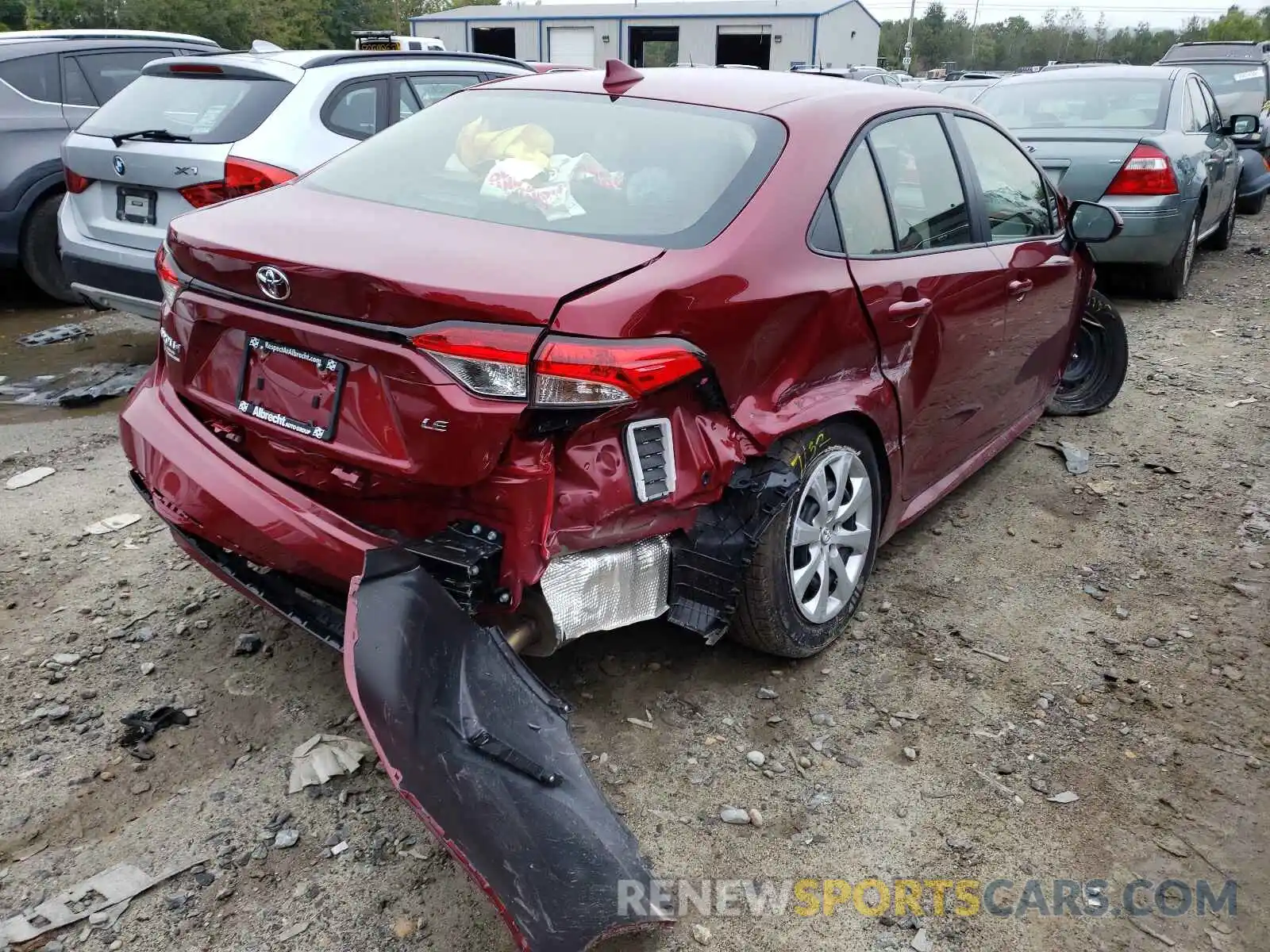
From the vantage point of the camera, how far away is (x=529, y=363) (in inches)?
87.0

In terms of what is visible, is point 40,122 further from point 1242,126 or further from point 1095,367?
point 1242,126

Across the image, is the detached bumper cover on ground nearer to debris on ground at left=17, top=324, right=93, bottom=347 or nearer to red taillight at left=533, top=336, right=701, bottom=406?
red taillight at left=533, top=336, right=701, bottom=406

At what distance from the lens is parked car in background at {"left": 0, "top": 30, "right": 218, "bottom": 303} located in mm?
6746

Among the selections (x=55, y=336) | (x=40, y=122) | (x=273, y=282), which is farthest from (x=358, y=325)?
(x=40, y=122)

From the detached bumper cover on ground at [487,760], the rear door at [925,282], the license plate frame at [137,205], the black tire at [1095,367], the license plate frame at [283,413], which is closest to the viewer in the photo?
the detached bumper cover on ground at [487,760]

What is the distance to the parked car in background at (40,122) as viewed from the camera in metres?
6.75

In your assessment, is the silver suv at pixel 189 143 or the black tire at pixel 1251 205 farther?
the black tire at pixel 1251 205

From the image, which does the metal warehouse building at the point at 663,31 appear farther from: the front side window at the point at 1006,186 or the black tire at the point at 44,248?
the front side window at the point at 1006,186

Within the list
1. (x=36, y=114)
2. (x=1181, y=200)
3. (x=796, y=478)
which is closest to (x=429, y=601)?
(x=796, y=478)

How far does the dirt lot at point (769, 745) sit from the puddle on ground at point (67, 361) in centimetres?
119

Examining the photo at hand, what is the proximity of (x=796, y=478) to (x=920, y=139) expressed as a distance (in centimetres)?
148

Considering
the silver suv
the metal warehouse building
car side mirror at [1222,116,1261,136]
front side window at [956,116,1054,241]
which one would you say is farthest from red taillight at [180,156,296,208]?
the metal warehouse building

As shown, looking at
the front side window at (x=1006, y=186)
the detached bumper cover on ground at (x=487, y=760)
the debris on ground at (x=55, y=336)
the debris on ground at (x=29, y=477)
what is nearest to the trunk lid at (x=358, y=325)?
the detached bumper cover on ground at (x=487, y=760)

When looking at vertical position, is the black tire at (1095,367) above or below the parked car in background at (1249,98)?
below
